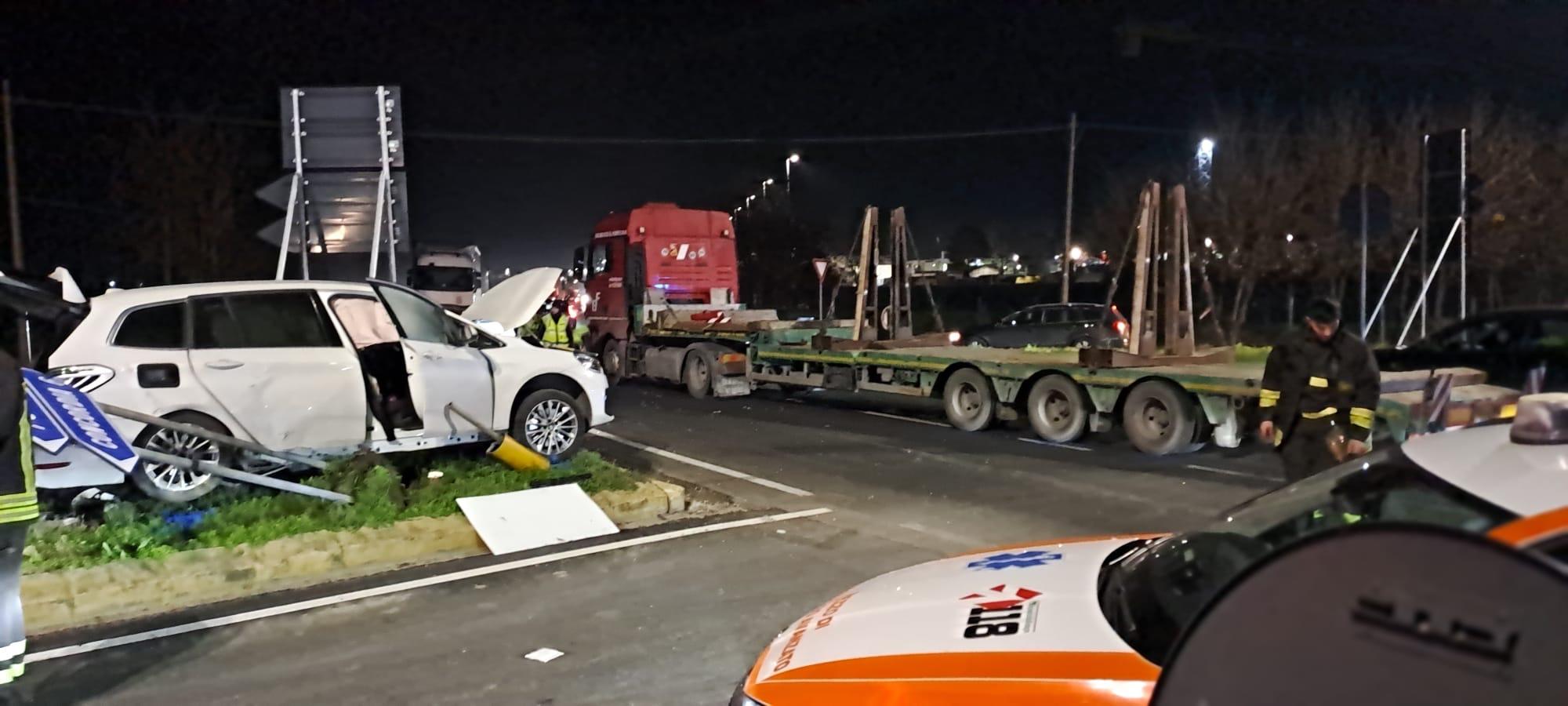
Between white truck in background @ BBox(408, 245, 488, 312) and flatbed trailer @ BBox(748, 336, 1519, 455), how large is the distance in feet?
57.5

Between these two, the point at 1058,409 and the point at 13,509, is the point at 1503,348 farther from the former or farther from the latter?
the point at 13,509

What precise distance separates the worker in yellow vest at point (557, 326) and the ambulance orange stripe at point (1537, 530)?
1524 centimetres

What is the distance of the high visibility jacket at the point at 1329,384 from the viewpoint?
5887 mm

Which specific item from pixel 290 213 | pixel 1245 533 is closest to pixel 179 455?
pixel 290 213

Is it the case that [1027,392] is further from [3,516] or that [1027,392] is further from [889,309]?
[3,516]

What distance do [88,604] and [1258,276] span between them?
1047 inches

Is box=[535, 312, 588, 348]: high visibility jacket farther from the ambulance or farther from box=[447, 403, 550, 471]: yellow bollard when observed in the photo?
the ambulance

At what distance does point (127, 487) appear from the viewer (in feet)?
25.9

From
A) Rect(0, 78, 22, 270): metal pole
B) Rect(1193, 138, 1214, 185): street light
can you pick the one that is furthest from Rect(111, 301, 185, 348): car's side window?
Rect(1193, 138, 1214, 185): street light

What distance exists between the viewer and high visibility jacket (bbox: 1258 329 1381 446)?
5887 mm

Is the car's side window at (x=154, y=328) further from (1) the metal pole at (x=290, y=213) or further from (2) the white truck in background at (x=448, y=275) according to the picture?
(2) the white truck in background at (x=448, y=275)

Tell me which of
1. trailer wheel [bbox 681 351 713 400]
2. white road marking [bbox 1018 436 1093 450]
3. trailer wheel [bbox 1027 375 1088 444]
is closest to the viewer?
white road marking [bbox 1018 436 1093 450]

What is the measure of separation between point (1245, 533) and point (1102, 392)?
335 inches

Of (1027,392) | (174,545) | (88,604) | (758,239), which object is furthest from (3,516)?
(758,239)
